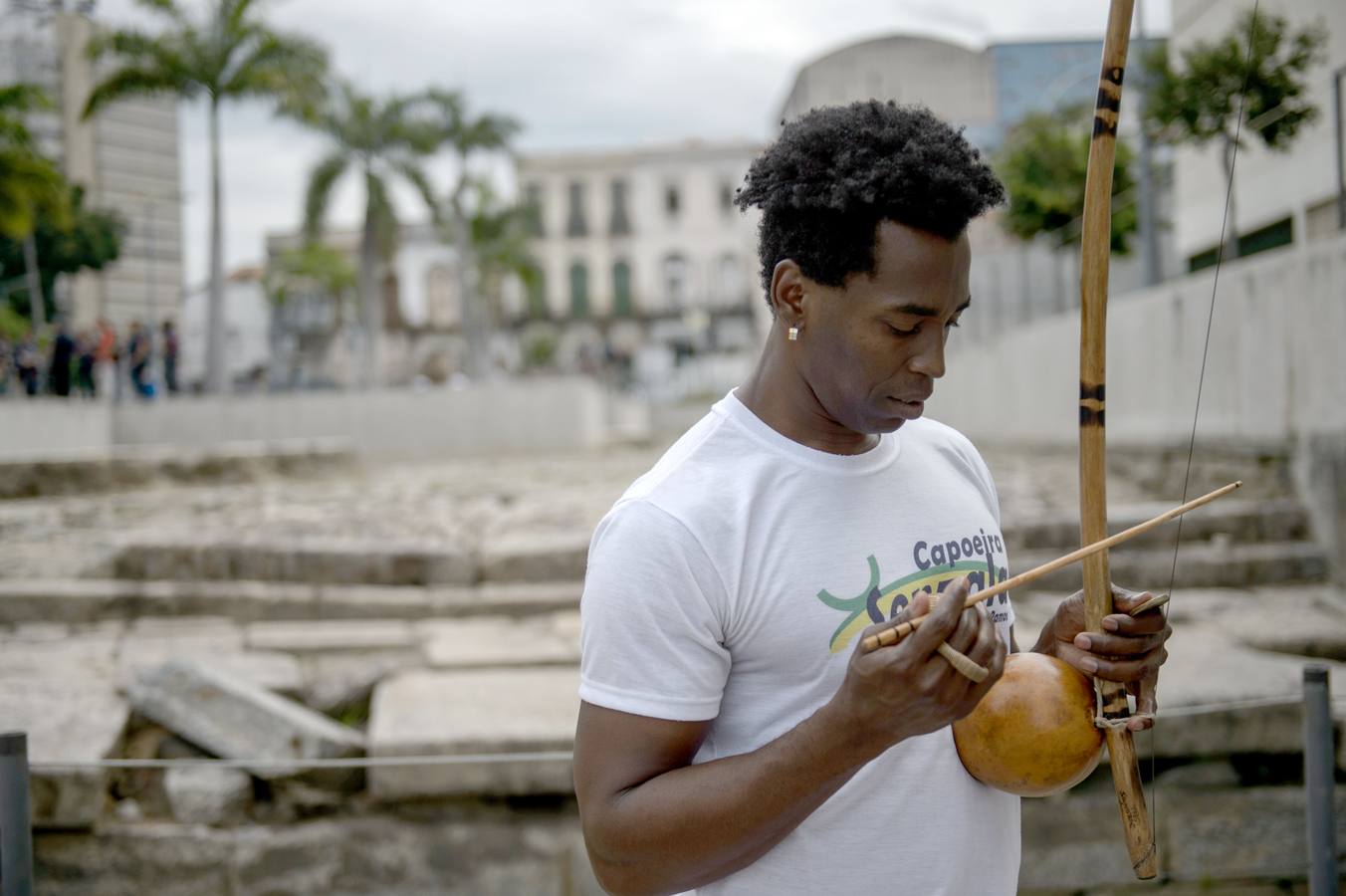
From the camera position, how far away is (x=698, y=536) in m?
1.41

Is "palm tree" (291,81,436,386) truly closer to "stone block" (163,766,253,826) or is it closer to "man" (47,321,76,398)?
"man" (47,321,76,398)

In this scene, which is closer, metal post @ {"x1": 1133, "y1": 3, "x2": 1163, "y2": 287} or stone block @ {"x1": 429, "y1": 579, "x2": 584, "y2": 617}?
stone block @ {"x1": 429, "y1": 579, "x2": 584, "y2": 617}

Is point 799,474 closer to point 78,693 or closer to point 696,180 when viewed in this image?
point 78,693

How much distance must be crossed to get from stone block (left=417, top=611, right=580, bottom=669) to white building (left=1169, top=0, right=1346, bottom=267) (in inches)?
157

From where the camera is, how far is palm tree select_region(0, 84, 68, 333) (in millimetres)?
17406

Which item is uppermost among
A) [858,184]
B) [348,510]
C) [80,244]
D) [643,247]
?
[643,247]

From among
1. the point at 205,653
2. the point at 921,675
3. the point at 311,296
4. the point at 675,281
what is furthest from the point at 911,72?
the point at 311,296

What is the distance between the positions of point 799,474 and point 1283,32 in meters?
5.60

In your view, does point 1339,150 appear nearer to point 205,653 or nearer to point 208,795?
point 208,795

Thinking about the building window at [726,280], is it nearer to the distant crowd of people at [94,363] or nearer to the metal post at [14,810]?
the distant crowd of people at [94,363]

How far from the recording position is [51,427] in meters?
15.0

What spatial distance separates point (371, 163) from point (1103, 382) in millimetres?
26514

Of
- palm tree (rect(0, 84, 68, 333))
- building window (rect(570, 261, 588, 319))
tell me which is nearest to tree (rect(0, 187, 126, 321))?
palm tree (rect(0, 84, 68, 333))

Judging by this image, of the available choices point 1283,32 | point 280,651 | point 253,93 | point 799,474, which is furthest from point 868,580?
point 253,93
